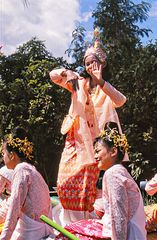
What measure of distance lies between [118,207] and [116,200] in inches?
1.4

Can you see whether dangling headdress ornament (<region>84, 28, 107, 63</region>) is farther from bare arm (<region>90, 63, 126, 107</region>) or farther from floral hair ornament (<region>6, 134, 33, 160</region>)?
floral hair ornament (<region>6, 134, 33, 160</region>)

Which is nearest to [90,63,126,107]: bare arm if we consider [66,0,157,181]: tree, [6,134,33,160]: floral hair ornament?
[6,134,33,160]: floral hair ornament

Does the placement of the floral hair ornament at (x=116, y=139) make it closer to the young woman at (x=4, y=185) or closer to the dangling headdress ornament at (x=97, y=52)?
the young woman at (x=4, y=185)

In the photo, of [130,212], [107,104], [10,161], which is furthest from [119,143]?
[107,104]

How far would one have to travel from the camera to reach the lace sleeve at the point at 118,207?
2.19m

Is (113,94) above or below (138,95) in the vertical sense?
below

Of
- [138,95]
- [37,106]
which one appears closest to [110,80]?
[138,95]

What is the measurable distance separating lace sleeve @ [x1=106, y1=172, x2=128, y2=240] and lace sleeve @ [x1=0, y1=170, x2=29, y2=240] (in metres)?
0.59

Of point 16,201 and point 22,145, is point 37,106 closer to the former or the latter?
point 22,145

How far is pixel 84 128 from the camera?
3830 millimetres

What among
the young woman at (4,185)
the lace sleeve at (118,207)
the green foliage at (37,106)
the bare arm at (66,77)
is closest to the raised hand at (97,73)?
the bare arm at (66,77)

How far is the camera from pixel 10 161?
9.53ft

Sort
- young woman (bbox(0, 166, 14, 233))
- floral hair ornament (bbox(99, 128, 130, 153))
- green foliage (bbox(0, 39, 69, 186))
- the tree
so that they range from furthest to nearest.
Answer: green foliage (bbox(0, 39, 69, 186)), the tree, young woman (bbox(0, 166, 14, 233)), floral hair ornament (bbox(99, 128, 130, 153))

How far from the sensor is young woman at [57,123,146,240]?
2.20 metres
